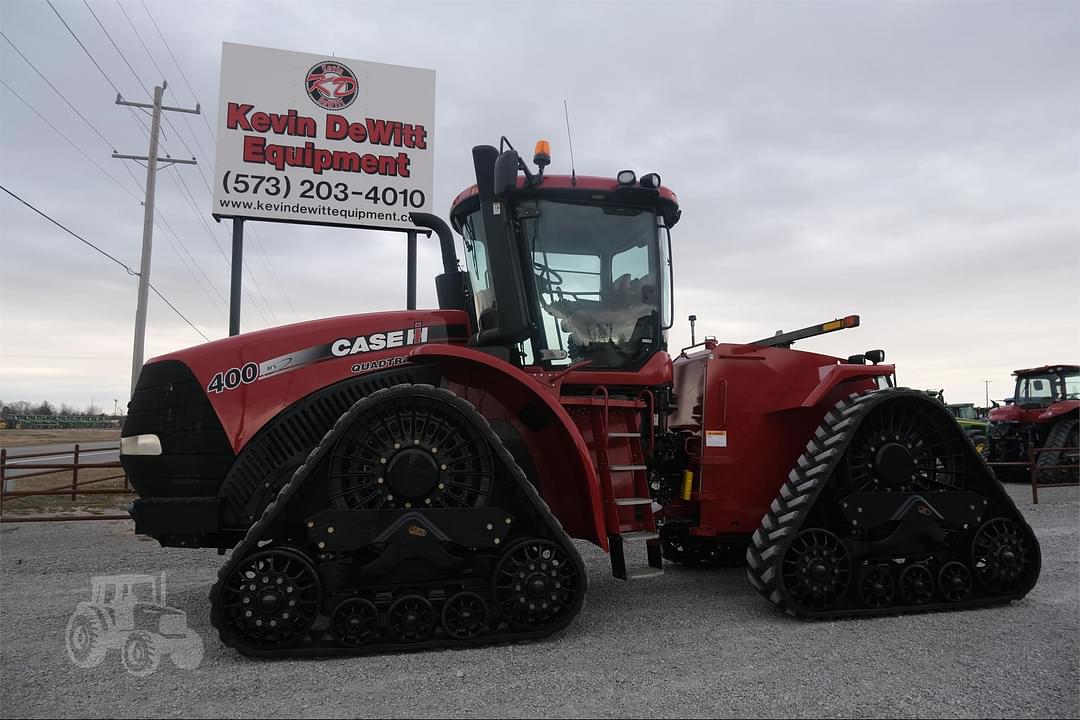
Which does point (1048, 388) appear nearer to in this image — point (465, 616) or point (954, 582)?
point (954, 582)

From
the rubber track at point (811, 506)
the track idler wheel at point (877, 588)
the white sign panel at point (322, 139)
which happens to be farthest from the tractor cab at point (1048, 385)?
the white sign panel at point (322, 139)

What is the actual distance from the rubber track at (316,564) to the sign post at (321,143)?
6.22 metres

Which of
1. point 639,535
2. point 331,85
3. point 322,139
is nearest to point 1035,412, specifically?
point 639,535

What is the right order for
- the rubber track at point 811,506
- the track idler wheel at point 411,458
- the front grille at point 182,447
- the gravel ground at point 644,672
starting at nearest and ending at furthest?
the gravel ground at point 644,672 → the track idler wheel at point 411,458 → the front grille at point 182,447 → the rubber track at point 811,506

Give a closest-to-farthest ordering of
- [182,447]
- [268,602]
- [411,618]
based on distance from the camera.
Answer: [268,602]
[411,618]
[182,447]

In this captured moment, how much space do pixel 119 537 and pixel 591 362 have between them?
686 centimetres

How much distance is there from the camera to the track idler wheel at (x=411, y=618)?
378 cm

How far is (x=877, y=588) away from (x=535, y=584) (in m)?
2.38

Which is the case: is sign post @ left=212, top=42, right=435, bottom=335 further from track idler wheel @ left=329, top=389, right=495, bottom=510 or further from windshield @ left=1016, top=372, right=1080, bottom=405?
windshield @ left=1016, top=372, right=1080, bottom=405

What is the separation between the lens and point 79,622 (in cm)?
443

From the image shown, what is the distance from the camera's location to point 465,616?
3859 millimetres

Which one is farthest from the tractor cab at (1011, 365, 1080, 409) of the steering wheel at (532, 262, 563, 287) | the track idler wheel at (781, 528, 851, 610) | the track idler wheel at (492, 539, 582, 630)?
the track idler wheel at (492, 539, 582, 630)

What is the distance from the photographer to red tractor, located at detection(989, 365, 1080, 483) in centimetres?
1487

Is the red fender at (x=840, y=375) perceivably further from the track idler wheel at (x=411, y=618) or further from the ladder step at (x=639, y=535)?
the track idler wheel at (x=411, y=618)
